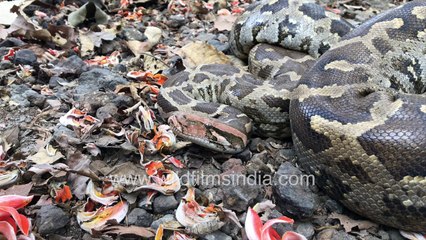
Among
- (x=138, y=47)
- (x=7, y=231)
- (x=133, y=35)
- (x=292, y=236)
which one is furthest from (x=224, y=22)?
(x=7, y=231)

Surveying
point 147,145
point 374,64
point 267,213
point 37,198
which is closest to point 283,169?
point 267,213

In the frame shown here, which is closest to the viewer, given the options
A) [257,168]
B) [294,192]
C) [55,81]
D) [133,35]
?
[294,192]

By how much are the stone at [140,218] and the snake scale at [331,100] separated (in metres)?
1.09

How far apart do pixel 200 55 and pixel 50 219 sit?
3833 millimetres

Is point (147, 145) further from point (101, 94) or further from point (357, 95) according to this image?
point (357, 95)

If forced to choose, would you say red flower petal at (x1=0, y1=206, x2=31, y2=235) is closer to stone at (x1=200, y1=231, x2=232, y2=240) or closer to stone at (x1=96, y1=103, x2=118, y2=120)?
stone at (x1=200, y1=231, x2=232, y2=240)

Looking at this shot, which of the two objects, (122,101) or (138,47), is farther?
(138,47)

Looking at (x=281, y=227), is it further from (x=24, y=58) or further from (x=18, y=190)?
(x=24, y=58)

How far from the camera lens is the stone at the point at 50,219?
3480 millimetres

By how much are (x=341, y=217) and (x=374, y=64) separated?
1.95 m

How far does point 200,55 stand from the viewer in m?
6.74

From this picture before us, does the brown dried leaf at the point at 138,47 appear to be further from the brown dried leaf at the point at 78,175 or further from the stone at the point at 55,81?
the brown dried leaf at the point at 78,175

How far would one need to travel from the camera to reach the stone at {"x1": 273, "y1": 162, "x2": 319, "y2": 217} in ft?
12.6

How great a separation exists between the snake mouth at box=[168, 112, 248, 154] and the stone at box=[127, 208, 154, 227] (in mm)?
1082
